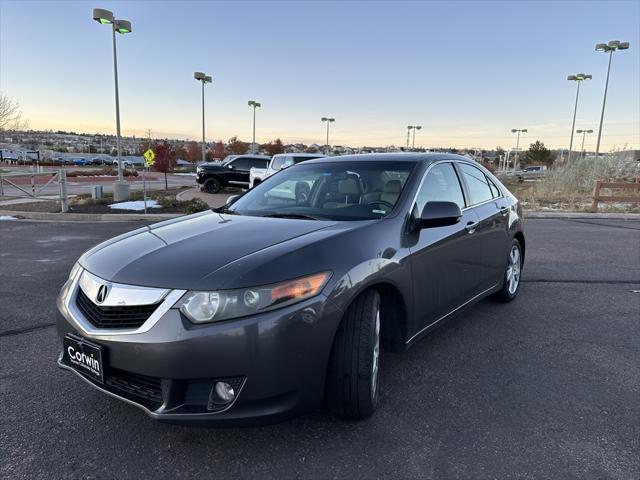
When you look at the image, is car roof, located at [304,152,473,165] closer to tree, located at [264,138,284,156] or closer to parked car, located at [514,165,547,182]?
parked car, located at [514,165,547,182]

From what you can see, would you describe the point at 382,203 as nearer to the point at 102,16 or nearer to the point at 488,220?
the point at 488,220

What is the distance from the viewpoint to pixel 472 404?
2949mm

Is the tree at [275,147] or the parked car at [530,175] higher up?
the tree at [275,147]

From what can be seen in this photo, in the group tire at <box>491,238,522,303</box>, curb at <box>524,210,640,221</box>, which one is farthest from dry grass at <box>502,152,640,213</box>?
tire at <box>491,238,522,303</box>

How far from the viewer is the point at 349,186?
3652 mm

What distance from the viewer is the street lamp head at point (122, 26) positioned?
14.7 m

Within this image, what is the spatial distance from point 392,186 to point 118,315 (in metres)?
2.05

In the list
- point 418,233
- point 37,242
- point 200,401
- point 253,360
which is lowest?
point 37,242

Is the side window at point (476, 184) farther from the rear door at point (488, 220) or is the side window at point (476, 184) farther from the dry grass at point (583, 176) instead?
the dry grass at point (583, 176)

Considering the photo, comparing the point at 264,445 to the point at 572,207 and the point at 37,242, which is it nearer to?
the point at 37,242

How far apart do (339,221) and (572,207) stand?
15.6 meters

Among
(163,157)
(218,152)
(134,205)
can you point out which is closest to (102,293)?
(134,205)

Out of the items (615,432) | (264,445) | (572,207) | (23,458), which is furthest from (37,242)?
(572,207)

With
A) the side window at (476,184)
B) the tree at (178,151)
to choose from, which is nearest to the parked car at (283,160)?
the tree at (178,151)
